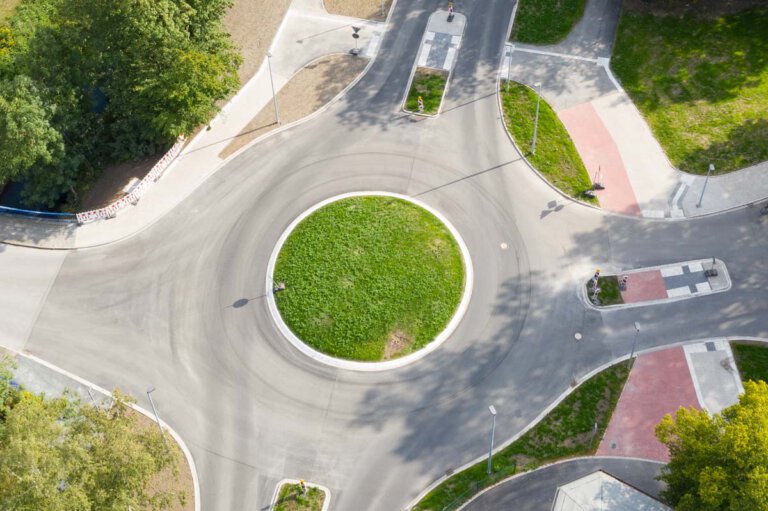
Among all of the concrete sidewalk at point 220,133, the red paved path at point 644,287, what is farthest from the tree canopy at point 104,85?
the red paved path at point 644,287

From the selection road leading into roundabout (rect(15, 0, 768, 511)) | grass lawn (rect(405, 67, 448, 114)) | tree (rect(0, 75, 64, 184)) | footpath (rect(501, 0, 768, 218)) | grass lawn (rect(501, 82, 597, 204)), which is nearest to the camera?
road leading into roundabout (rect(15, 0, 768, 511))

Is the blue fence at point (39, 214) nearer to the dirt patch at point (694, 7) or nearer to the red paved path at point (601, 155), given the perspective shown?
the red paved path at point (601, 155)

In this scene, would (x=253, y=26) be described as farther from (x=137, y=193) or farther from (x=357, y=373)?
(x=357, y=373)

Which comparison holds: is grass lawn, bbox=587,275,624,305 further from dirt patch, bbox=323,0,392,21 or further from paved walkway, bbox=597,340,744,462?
dirt patch, bbox=323,0,392,21

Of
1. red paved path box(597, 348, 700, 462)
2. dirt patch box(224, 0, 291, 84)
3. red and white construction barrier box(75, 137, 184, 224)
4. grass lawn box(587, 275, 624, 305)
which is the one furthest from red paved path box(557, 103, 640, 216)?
red and white construction barrier box(75, 137, 184, 224)

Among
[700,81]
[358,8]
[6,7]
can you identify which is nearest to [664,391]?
[700,81]

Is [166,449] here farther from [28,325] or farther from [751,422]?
[751,422]
